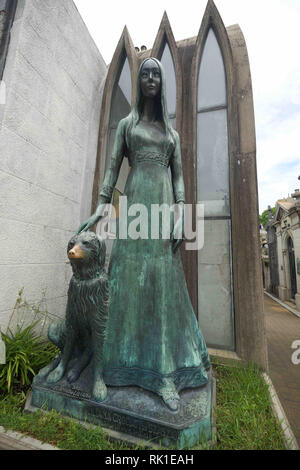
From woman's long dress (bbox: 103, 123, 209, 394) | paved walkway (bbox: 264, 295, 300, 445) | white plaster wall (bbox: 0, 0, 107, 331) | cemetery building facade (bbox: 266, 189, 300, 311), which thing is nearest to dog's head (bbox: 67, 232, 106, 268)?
woman's long dress (bbox: 103, 123, 209, 394)

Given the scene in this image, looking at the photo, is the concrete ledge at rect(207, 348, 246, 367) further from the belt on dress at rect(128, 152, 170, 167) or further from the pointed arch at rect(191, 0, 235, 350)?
the belt on dress at rect(128, 152, 170, 167)

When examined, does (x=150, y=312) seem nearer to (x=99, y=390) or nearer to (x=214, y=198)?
(x=99, y=390)

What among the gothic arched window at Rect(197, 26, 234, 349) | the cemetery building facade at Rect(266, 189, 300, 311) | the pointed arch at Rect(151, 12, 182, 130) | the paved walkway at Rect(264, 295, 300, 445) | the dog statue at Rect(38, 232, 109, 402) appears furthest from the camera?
the cemetery building facade at Rect(266, 189, 300, 311)

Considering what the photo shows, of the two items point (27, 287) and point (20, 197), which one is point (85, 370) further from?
point (20, 197)

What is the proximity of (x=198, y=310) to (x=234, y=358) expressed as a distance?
2.54 ft

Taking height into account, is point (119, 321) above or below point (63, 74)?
below

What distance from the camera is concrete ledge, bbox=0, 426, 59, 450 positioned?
4.79ft

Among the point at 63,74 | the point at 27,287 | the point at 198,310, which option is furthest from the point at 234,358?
the point at 63,74

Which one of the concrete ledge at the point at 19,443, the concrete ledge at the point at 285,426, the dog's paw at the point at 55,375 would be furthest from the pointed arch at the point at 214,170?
the concrete ledge at the point at 19,443

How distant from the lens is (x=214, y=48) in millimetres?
4043

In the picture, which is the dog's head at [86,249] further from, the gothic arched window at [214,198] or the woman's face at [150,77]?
the gothic arched window at [214,198]

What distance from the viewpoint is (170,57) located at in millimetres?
4289

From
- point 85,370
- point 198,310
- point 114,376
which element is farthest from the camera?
point 198,310

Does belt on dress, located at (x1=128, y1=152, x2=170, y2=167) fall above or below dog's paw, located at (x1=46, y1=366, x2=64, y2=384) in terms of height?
above
